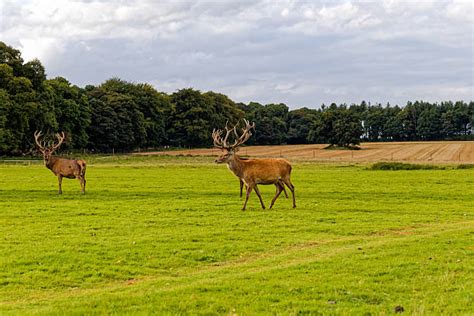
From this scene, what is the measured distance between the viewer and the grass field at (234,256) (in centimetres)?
883

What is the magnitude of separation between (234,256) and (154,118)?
88.4 metres

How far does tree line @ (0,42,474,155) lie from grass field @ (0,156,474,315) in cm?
3860

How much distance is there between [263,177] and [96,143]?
235 feet

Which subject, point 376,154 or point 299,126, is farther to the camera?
point 299,126

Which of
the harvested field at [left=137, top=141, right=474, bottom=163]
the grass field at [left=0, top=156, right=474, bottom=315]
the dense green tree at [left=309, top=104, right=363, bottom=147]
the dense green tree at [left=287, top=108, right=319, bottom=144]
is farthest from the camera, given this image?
the dense green tree at [left=287, top=108, right=319, bottom=144]

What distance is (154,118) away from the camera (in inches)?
3930

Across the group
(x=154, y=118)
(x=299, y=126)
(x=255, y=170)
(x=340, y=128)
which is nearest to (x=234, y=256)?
(x=255, y=170)

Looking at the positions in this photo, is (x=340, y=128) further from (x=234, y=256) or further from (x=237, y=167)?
(x=234, y=256)

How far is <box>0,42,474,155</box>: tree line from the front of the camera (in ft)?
206

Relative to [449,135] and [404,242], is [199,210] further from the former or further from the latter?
[449,135]

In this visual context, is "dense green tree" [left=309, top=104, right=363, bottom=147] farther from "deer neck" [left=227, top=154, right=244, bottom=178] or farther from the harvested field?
"deer neck" [left=227, top=154, right=244, bottom=178]

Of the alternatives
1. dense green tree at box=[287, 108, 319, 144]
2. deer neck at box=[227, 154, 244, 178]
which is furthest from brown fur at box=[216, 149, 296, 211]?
dense green tree at box=[287, 108, 319, 144]

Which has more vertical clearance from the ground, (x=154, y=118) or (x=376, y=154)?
(x=154, y=118)

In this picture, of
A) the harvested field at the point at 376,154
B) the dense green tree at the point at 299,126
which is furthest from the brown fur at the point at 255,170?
the dense green tree at the point at 299,126
